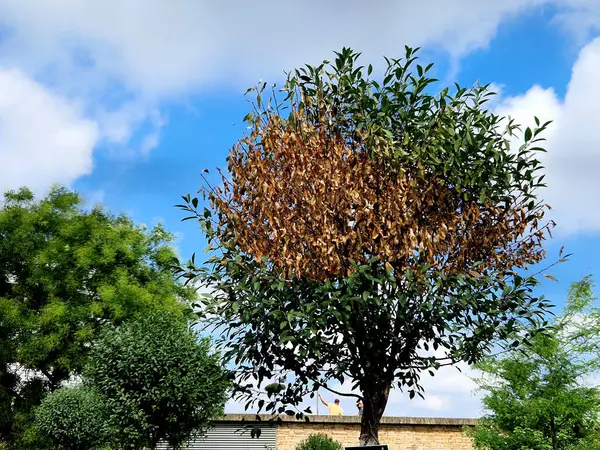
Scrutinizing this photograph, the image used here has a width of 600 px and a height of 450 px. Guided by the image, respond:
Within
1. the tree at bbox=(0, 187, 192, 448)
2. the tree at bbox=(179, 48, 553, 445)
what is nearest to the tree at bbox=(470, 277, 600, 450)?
the tree at bbox=(179, 48, 553, 445)

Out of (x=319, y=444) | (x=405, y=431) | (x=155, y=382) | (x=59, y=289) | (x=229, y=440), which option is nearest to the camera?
(x=155, y=382)

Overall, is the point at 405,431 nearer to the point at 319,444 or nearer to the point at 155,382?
the point at 319,444

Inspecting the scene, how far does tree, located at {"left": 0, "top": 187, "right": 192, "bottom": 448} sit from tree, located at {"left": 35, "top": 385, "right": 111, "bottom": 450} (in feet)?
20.4

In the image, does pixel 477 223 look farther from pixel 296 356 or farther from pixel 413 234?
pixel 296 356

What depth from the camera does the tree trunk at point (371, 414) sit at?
13.1 metres

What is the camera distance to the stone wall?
26.4 meters

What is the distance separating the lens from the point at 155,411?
20.1 metres

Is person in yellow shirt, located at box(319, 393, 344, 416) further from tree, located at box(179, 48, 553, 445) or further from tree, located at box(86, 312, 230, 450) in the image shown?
tree, located at box(179, 48, 553, 445)

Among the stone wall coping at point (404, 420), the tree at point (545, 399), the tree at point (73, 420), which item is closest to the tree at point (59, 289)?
the tree at point (73, 420)

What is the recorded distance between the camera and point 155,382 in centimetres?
1986

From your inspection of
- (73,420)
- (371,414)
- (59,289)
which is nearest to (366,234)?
(371,414)

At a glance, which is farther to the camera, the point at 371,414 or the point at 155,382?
the point at 155,382

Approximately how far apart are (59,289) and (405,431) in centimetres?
1660

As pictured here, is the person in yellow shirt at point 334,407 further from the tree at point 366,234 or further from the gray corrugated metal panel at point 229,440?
the tree at point 366,234
